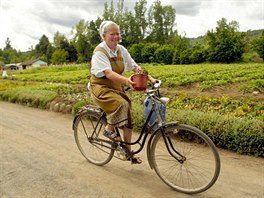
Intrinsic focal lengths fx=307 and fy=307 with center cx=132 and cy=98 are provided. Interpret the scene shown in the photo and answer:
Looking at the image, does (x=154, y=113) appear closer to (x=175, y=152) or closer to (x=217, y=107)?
(x=175, y=152)

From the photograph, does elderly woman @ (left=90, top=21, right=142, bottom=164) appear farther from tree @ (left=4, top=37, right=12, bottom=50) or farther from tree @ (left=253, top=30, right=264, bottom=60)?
tree @ (left=4, top=37, right=12, bottom=50)

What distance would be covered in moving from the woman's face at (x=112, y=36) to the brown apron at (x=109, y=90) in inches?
4.7

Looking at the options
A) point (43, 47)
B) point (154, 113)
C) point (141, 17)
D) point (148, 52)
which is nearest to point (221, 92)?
point (154, 113)

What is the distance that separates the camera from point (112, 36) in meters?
3.60

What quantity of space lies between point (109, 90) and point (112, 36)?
25.3 inches

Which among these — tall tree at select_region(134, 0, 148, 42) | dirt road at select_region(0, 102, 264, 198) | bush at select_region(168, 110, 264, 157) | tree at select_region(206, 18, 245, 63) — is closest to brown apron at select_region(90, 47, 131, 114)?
dirt road at select_region(0, 102, 264, 198)

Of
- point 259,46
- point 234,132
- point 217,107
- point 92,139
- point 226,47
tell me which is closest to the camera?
Answer: point 92,139

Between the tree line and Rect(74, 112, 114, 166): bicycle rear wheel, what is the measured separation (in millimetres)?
30519

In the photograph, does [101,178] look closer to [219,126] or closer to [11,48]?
[219,126]

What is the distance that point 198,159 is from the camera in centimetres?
370

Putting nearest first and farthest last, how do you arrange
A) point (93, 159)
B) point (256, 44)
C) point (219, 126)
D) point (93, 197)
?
point (93, 197) → point (93, 159) → point (219, 126) → point (256, 44)

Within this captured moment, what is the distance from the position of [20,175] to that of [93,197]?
3.91 ft

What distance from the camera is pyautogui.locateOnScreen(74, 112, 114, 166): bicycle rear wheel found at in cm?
423

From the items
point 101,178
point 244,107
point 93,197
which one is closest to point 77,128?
point 101,178
